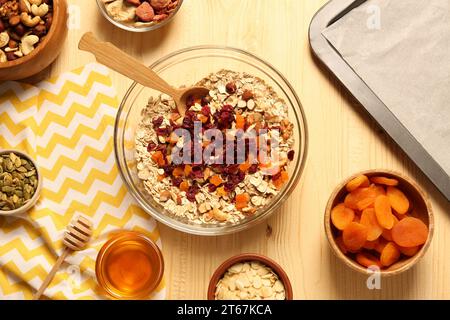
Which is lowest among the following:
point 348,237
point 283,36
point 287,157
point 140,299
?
point 140,299

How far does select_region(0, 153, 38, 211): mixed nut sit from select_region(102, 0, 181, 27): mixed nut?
41 centimetres

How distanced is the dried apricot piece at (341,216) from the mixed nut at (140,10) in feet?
1.95

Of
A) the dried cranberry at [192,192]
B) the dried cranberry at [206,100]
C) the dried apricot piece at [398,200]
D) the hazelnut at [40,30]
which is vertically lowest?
the dried apricot piece at [398,200]

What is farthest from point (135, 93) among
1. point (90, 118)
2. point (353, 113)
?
point (353, 113)

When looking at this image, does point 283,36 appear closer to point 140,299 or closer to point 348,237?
point 348,237

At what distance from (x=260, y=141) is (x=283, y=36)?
282mm

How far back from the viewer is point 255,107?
155 centimetres

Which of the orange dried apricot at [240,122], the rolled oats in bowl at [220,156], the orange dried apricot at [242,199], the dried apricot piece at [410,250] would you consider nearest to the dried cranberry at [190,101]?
the rolled oats in bowl at [220,156]

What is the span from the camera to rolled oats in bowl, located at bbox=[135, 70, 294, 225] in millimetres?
1512

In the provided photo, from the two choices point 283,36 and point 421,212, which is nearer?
point 421,212

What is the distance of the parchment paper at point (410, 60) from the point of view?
1.57 metres

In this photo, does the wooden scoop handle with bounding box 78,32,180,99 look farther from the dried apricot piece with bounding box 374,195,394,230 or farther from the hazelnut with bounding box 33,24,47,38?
the dried apricot piece with bounding box 374,195,394,230

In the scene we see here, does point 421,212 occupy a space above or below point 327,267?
above

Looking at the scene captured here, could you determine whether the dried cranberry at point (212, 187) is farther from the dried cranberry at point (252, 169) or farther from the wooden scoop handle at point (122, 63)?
the wooden scoop handle at point (122, 63)
